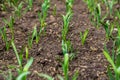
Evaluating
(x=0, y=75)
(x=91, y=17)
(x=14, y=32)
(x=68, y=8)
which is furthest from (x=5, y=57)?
(x=91, y=17)

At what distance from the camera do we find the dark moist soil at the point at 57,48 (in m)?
1.94

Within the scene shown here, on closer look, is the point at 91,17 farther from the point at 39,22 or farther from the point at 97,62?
the point at 97,62

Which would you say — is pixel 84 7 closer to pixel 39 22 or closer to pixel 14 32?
pixel 39 22

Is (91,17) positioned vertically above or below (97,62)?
above

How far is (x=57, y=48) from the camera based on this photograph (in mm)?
2234

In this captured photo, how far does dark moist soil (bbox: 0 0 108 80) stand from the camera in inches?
Answer: 76.5

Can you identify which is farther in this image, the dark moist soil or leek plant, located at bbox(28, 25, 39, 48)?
leek plant, located at bbox(28, 25, 39, 48)

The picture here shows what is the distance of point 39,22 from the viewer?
2.71m

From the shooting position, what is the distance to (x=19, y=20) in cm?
274

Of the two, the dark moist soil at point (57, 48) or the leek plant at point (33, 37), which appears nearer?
the dark moist soil at point (57, 48)

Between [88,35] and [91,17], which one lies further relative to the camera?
[91,17]

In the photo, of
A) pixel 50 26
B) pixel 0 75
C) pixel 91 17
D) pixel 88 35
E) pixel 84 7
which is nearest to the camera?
pixel 0 75

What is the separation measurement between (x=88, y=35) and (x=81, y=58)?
15.7 inches

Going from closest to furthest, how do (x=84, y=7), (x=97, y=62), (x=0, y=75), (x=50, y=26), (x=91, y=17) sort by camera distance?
(x=0, y=75) < (x=97, y=62) < (x=50, y=26) < (x=91, y=17) < (x=84, y=7)
